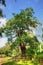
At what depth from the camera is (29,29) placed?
35000mm

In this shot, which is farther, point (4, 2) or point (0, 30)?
point (0, 30)

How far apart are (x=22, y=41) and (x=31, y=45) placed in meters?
1.44

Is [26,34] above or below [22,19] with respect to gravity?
below

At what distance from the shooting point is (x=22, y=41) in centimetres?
3384

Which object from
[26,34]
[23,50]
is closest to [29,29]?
[26,34]

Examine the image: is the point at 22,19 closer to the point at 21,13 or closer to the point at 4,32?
the point at 21,13

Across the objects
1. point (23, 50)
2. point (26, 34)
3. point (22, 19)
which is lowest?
point (23, 50)

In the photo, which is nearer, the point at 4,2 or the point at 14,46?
the point at 4,2

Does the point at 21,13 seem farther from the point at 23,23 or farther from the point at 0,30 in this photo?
the point at 0,30

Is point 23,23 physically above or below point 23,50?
above

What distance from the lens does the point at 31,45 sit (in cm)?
3388

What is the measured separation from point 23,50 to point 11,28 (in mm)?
3807

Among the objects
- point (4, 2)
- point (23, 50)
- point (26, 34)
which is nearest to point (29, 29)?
point (26, 34)

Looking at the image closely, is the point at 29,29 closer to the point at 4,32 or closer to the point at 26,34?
the point at 26,34
